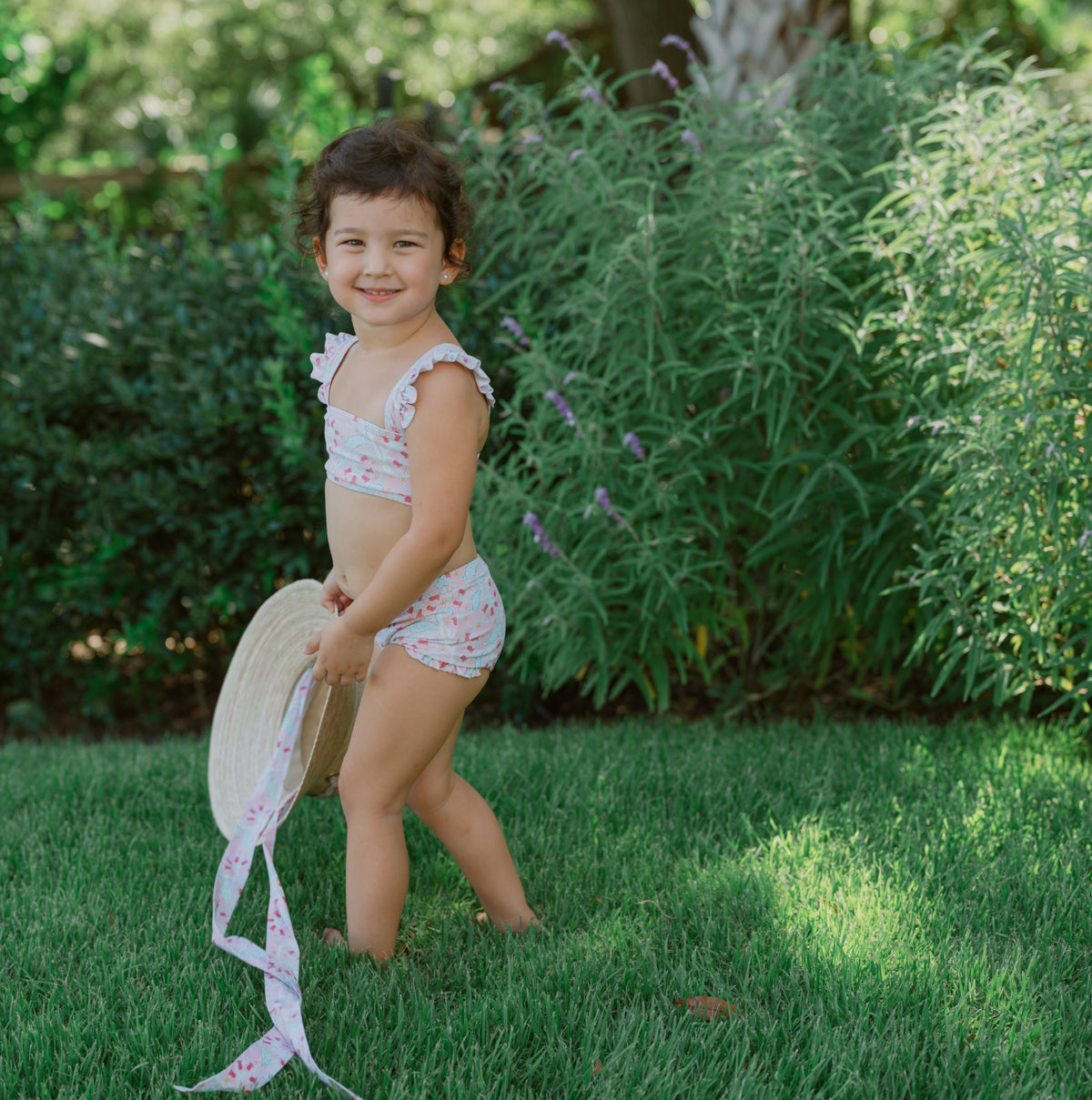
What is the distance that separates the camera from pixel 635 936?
92.2 inches

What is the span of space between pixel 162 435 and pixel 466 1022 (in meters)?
2.96

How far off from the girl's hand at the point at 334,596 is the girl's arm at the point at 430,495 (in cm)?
27

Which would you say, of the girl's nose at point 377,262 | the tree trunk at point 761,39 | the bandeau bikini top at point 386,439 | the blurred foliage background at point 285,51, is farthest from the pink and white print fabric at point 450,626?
the blurred foliage background at point 285,51

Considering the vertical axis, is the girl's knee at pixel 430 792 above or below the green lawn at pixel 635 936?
above

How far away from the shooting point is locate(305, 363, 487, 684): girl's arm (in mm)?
2021

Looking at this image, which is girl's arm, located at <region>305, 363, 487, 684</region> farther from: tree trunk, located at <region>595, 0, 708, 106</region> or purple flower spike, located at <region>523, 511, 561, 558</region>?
tree trunk, located at <region>595, 0, 708, 106</region>

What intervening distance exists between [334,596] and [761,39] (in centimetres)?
352

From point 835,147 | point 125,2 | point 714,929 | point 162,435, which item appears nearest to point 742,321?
point 835,147

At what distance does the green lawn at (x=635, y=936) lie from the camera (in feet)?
6.30

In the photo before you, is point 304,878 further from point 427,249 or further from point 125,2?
point 125,2

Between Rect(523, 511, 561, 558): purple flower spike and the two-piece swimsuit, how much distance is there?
1.08m

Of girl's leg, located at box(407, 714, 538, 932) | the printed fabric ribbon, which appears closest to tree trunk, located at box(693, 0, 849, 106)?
girl's leg, located at box(407, 714, 538, 932)

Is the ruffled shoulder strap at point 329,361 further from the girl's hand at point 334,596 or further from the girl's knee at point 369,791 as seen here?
the girl's knee at point 369,791

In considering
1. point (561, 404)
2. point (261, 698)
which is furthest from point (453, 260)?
point (261, 698)
